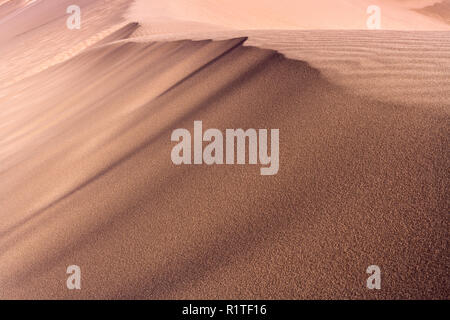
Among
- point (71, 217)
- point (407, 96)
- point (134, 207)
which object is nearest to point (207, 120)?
point (134, 207)

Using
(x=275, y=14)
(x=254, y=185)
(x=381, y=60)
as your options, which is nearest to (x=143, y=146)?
(x=254, y=185)

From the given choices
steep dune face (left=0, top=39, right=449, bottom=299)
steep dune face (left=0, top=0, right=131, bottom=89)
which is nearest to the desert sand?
steep dune face (left=0, top=39, right=449, bottom=299)

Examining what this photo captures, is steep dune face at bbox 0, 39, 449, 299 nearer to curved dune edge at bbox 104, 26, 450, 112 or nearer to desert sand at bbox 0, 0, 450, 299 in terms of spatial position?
desert sand at bbox 0, 0, 450, 299

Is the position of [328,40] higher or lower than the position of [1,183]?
higher

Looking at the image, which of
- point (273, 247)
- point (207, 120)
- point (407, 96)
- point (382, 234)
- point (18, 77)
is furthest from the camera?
point (18, 77)

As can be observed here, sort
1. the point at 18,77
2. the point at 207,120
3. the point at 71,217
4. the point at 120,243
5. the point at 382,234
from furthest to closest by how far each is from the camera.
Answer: the point at 18,77
the point at 207,120
the point at 71,217
the point at 120,243
the point at 382,234

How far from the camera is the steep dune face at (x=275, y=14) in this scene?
1247 centimetres

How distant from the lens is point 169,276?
72.9 inches

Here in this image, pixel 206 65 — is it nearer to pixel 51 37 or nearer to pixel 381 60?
pixel 381 60

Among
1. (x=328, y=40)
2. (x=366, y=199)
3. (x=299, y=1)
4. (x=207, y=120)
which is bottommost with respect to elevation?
(x=366, y=199)

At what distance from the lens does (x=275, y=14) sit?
1502cm
